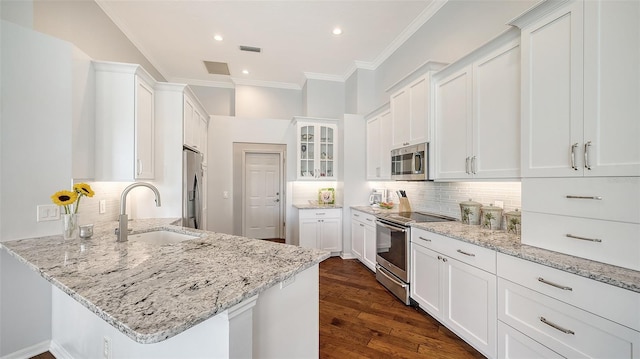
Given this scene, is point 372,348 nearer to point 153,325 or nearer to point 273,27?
point 153,325

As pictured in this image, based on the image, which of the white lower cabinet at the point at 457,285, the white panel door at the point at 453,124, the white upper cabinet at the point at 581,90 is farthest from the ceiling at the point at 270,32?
the white lower cabinet at the point at 457,285

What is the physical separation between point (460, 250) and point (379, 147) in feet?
6.84

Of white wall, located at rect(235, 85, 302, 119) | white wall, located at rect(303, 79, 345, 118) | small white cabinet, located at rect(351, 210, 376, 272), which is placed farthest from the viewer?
white wall, located at rect(235, 85, 302, 119)

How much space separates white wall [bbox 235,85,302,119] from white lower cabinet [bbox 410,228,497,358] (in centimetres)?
388

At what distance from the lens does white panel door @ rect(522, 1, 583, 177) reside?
4.26 ft

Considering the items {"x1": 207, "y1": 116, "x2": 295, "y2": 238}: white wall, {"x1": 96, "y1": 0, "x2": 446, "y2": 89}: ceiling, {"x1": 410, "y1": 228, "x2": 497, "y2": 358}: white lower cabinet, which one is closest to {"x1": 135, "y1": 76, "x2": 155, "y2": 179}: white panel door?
{"x1": 96, "y1": 0, "x2": 446, "y2": 89}: ceiling

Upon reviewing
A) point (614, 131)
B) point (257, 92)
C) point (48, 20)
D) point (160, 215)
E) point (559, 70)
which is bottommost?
point (160, 215)

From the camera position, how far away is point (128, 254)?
130 cm

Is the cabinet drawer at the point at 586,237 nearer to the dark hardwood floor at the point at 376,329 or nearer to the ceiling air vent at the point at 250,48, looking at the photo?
the dark hardwood floor at the point at 376,329

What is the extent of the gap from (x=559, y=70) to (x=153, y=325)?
2.20m

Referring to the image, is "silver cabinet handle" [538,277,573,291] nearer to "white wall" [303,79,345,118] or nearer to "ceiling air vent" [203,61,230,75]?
"white wall" [303,79,345,118]

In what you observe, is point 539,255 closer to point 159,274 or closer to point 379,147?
point 159,274

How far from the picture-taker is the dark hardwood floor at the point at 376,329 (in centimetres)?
184

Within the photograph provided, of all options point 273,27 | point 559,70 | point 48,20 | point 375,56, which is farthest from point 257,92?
point 559,70
